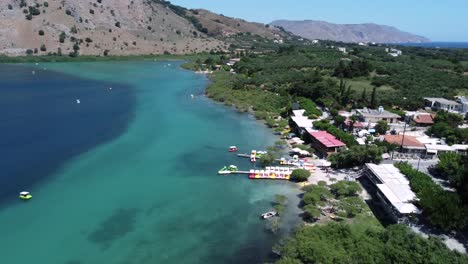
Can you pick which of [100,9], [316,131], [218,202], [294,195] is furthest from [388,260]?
[100,9]

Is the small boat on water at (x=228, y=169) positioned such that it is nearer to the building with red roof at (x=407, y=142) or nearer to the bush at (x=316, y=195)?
the bush at (x=316, y=195)

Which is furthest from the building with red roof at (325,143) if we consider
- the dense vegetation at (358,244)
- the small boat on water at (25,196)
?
the small boat on water at (25,196)

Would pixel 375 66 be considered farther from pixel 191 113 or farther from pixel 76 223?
pixel 76 223

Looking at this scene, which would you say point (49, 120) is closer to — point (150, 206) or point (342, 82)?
point (150, 206)

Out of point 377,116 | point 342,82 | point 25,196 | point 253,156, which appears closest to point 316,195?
point 253,156

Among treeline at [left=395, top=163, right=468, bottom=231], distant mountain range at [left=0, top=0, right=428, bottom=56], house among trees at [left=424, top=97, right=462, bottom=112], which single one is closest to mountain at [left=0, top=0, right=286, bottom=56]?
distant mountain range at [left=0, top=0, right=428, bottom=56]

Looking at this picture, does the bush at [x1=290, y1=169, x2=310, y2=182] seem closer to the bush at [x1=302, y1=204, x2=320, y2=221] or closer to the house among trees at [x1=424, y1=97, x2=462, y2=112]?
the bush at [x1=302, y1=204, x2=320, y2=221]
